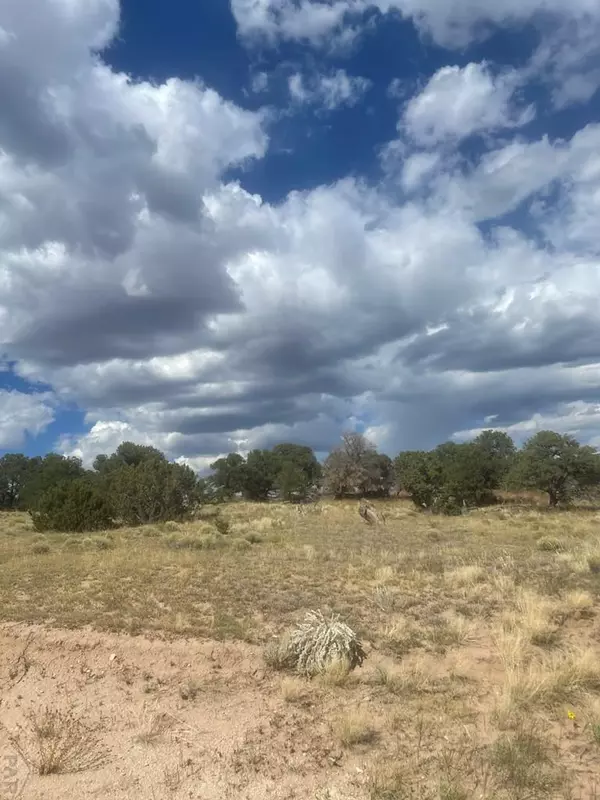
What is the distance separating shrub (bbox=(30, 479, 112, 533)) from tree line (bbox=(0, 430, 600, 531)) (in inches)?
1.8

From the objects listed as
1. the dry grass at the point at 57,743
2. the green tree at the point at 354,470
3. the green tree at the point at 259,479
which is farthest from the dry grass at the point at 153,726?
the green tree at the point at 259,479

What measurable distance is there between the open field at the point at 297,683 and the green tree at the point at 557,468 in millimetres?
28443

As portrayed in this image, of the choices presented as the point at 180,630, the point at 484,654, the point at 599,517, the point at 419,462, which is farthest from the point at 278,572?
the point at 419,462

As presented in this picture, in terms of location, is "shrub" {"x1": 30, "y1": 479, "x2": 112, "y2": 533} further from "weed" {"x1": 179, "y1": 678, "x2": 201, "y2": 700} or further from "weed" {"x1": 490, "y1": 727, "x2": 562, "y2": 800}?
"weed" {"x1": 490, "y1": 727, "x2": 562, "y2": 800}

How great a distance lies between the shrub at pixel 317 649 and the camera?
8.64 m

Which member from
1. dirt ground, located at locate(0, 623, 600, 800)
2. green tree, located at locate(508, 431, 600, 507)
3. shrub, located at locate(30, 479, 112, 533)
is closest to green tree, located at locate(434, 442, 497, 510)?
green tree, located at locate(508, 431, 600, 507)

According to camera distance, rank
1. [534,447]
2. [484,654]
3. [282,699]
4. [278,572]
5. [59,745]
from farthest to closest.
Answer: [534,447] → [278,572] → [484,654] → [282,699] → [59,745]

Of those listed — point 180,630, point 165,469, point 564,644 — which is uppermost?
point 165,469

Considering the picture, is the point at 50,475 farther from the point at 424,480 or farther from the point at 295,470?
the point at 424,480

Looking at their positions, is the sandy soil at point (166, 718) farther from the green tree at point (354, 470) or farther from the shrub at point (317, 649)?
the green tree at point (354, 470)

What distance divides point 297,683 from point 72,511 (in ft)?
72.8

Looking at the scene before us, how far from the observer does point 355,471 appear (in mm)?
62781

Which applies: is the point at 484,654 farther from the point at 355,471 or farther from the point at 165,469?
the point at 355,471

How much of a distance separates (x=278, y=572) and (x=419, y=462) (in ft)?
132
